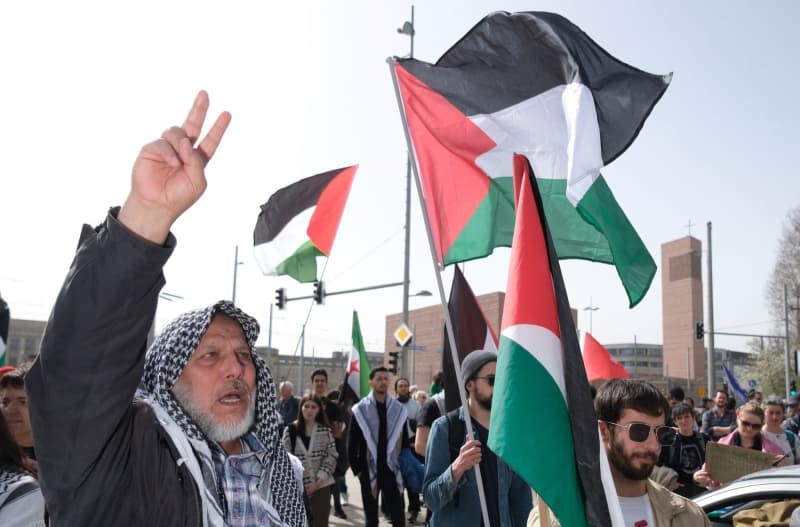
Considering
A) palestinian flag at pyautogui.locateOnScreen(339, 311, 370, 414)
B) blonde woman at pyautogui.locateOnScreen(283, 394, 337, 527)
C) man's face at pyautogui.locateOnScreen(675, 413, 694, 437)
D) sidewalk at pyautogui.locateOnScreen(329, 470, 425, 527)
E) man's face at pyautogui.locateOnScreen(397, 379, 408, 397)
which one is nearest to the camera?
blonde woman at pyautogui.locateOnScreen(283, 394, 337, 527)

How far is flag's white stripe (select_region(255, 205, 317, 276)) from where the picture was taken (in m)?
9.05

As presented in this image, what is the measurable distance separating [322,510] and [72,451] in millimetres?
6170

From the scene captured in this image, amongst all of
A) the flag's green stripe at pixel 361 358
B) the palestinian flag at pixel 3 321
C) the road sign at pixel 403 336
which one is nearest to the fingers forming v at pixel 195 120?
the palestinian flag at pixel 3 321

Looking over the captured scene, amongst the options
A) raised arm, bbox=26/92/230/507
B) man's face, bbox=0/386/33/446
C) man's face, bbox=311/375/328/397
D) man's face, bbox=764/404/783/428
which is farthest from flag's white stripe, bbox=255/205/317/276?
raised arm, bbox=26/92/230/507

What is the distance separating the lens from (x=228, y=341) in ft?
8.48

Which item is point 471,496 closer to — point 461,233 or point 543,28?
point 461,233

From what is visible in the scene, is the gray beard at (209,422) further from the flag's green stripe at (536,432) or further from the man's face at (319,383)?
the man's face at (319,383)

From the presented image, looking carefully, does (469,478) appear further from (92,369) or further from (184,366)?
(92,369)

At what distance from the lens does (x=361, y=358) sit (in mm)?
12602

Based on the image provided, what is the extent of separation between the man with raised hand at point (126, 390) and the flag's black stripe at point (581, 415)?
4.51 feet

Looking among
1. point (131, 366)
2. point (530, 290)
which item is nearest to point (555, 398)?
point (530, 290)

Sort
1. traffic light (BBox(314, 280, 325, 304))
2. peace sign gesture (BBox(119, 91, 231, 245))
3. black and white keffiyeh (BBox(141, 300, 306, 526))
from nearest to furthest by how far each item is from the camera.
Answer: peace sign gesture (BBox(119, 91, 231, 245)) → black and white keffiyeh (BBox(141, 300, 306, 526)) → traffic light (BBox(314, 280, 325, 304))

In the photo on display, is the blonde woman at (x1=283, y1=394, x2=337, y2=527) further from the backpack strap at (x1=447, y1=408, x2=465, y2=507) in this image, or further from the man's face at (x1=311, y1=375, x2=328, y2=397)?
the backpack strap at (x1=447, y1=408, x2=465, y2=507)

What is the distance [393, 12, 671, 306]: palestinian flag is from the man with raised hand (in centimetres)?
289
